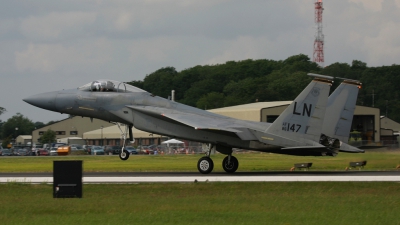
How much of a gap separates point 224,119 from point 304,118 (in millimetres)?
3405

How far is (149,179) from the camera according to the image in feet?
71.5

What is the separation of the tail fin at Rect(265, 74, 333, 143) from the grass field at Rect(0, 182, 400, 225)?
194 inches

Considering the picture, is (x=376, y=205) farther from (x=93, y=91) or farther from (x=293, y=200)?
(x=93, y=91)

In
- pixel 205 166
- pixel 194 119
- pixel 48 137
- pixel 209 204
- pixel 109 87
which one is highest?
pixel 109 87

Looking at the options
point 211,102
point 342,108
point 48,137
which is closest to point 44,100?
point 342,108

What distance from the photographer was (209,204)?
14.9 m

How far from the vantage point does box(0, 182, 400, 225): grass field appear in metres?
12.6

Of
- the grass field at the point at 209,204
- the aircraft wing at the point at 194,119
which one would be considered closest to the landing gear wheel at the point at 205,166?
the aircraft wing at the point at 194,119

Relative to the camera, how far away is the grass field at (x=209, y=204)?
12.6m

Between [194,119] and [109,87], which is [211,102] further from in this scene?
[194,119]

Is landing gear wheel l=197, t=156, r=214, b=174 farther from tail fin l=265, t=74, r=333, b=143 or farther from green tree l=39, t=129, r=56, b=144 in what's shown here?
green tree l=39, t=129, r=56, b=144

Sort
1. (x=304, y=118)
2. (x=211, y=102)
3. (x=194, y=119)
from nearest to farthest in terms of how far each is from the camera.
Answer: (x=304, y=118)
(x=194, y=119)
(x=211, y=102)

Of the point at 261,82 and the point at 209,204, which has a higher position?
the point at 261,82

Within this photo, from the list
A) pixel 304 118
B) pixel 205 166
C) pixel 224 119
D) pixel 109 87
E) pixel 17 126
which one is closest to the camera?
→ pixel 304 118
